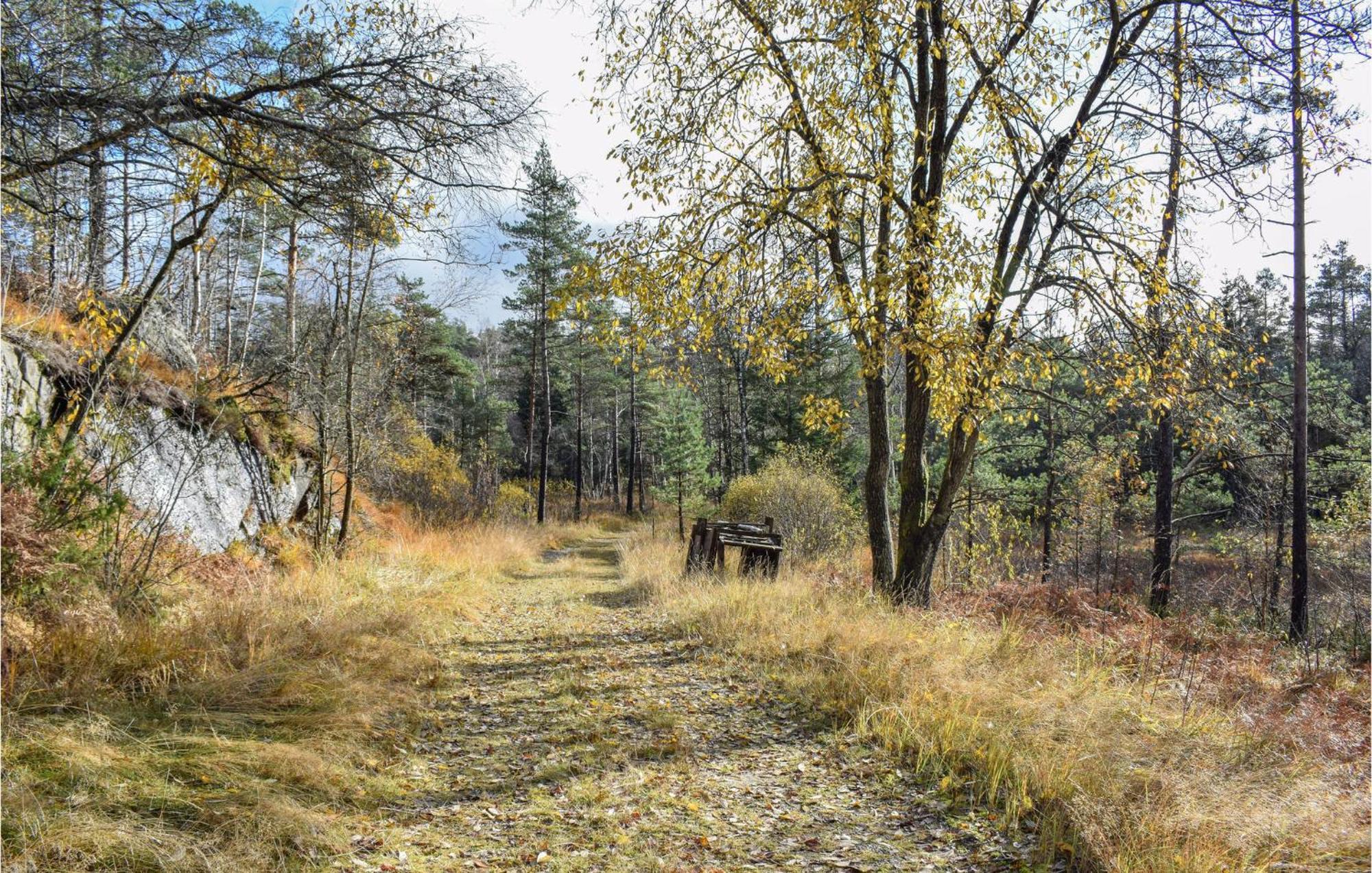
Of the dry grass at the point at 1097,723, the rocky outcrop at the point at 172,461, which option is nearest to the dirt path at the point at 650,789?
the dry grass at the point at 1097,723

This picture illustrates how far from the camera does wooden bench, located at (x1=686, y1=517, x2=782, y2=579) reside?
34.7 feet

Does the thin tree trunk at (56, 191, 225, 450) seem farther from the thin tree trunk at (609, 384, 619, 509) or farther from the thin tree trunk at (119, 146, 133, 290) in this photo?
the thin tree trunk at (609, 384, 619, 509)

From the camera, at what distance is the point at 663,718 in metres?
4.87

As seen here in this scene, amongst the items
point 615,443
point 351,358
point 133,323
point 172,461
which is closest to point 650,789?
point 133,323

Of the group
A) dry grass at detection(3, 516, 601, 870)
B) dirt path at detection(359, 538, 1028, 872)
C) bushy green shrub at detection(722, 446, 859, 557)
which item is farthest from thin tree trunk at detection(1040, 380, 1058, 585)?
dry grass at detection(3, 516, 601, 870)

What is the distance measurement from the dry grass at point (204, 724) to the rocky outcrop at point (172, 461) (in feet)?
3.47

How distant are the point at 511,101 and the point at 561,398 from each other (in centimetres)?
3832

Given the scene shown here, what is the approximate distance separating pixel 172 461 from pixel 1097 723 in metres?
9.37

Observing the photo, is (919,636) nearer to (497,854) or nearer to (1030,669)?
(1030,669)

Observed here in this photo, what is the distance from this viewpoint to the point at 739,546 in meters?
11.1

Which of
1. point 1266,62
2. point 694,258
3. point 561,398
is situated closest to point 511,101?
point 694,258

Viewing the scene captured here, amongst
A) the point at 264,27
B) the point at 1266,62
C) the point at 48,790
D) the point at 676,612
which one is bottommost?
the point at 676,612

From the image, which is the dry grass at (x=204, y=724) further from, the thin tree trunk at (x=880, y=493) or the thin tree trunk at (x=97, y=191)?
the thin tree trunk at (x=880, y=493)

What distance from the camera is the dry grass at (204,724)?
8.80ft
